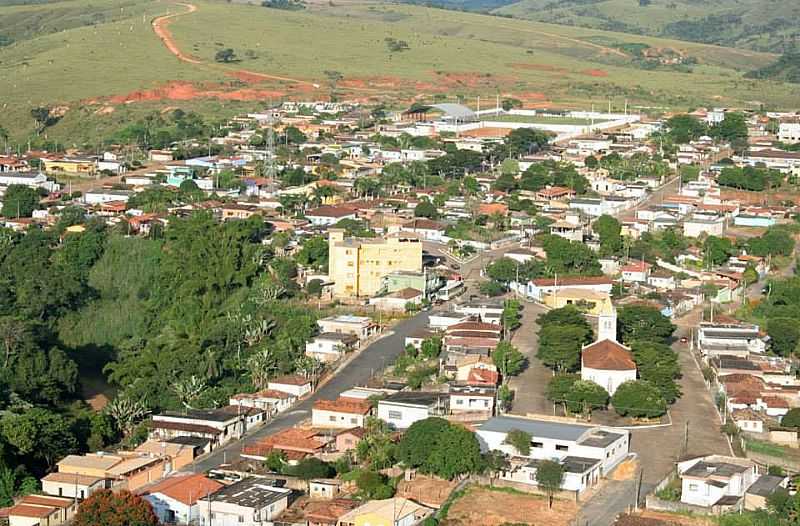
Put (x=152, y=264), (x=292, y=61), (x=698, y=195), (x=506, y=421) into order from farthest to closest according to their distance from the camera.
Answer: (x=292, y=61), (x=698, y=195), (x=152, y=264), (x=506, y=421)

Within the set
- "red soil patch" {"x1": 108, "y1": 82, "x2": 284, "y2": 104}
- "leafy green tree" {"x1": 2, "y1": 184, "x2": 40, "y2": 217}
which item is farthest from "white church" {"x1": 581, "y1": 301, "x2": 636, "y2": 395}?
"red soil patch" {"x1": 108, "y1": 82, "x2": 284, "y2": 104}

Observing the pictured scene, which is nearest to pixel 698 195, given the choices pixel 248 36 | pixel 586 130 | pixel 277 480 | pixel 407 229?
pixel 407 229

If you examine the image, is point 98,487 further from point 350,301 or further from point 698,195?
point 698,195

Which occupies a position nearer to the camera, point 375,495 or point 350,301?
point 375,495

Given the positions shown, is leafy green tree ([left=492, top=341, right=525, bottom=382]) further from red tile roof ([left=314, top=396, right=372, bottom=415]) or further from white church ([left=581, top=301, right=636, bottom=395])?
red tile roof ([left=314, top=396, right=372, bottom=415])

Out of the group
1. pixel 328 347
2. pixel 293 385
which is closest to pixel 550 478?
pixel 293 385

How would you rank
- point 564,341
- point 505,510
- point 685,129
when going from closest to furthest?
point 505,510
point 564,341
point 685,129

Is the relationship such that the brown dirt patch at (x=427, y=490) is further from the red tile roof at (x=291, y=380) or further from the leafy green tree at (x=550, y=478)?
the red tile roof at (x=291, y=380)

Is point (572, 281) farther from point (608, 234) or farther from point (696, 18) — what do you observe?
point (696, 18)
